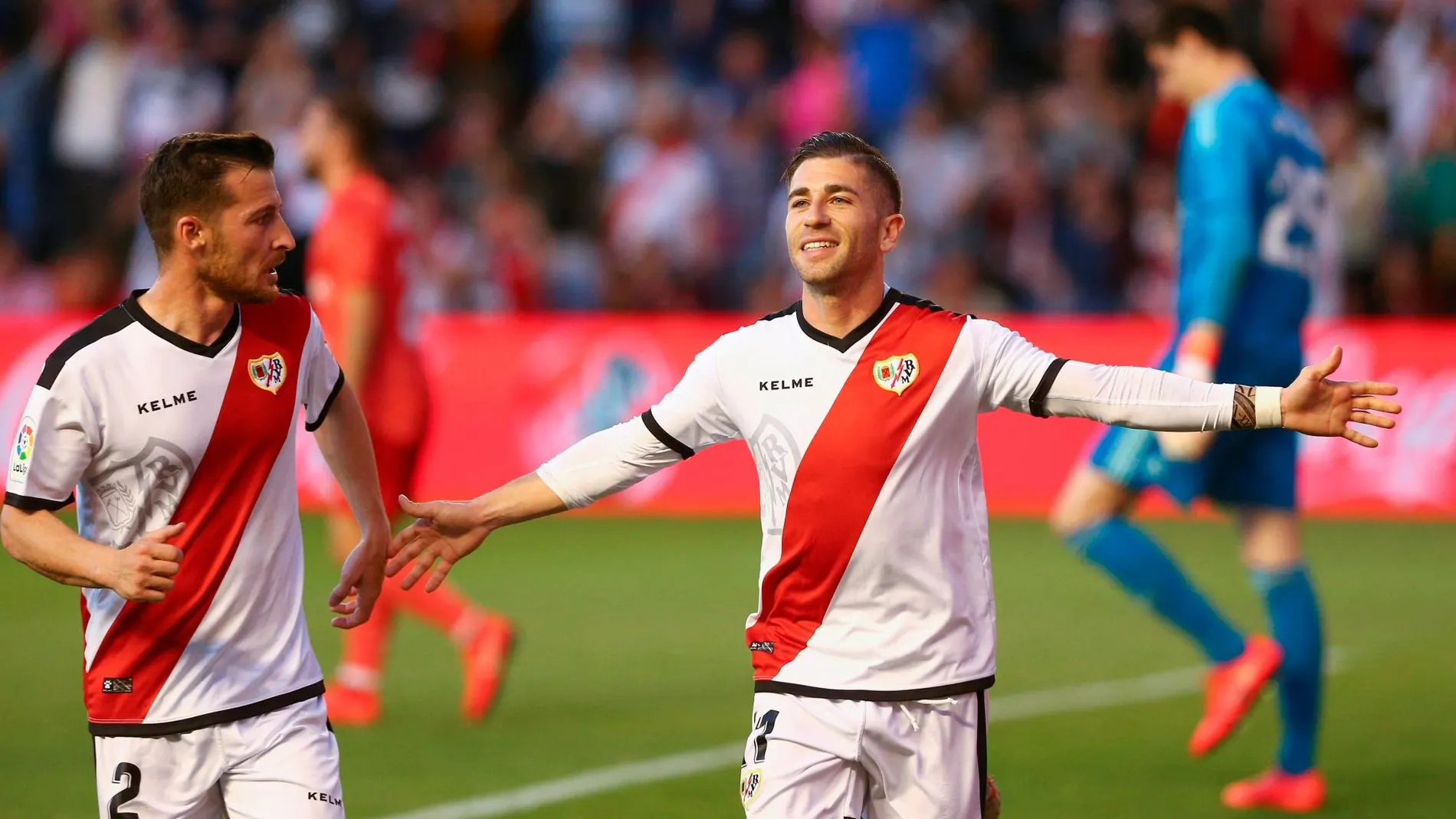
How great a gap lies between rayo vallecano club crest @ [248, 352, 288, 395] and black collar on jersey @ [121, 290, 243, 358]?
0.08m

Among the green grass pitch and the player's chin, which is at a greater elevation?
the player's chin

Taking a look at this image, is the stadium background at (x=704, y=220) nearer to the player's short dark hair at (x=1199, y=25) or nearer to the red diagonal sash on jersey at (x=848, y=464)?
the player's short dark hair at (x=1199, y=25)

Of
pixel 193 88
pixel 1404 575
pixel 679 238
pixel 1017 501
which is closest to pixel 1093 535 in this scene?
pixel 1404 575

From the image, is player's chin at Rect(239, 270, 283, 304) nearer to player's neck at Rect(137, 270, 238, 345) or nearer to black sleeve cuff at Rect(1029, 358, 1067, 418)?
player's neck at Rect(137, 270, 238, 345)

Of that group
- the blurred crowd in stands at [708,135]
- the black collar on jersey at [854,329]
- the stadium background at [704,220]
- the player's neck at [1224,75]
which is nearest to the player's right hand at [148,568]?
the black collar on jersey at [854,329]

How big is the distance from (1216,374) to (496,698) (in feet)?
11.6

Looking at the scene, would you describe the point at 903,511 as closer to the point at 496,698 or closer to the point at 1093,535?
the point at 1093,535

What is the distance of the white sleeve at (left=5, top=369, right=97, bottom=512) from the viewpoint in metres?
4.55

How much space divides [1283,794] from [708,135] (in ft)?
39.3

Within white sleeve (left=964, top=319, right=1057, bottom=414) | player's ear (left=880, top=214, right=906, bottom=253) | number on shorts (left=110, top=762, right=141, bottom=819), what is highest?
player's ear (left=880, top=214, right=906, bottom=253)

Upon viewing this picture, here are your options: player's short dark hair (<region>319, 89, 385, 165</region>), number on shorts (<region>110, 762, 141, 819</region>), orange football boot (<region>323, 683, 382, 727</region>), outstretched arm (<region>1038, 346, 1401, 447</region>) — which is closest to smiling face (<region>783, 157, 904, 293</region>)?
outstretched arm (<region>1038, 346, 1401, 447</region>)

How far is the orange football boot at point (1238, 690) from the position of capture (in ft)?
23.0

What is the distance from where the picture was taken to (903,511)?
4.73 m

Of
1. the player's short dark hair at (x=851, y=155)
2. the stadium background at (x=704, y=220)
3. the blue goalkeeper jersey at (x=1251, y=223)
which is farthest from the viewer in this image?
the stadium background at (x=704, y=220)
